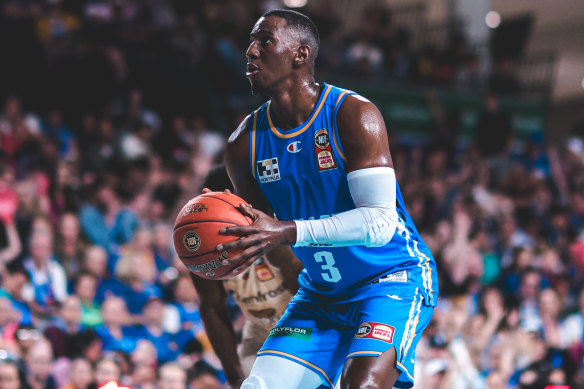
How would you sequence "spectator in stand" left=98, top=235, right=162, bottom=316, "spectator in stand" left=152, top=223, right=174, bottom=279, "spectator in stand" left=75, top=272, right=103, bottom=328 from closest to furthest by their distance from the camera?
"spectator in stand" left=75, top=272, right=103, bottom=328 < "spectator in stand" left=98, top=235, right=162, bottom=316 < "spectator in stand" left=152, top=223, right=174, bottom=279

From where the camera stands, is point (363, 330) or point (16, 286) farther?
point (16, 286)

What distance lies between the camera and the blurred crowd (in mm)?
7137

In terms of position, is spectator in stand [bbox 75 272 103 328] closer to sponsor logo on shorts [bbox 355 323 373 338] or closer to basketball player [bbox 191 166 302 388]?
basketball player [bbox 191 166 302 388]

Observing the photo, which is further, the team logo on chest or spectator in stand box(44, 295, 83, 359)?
spectator in stand box(44, 295, 83, 359)

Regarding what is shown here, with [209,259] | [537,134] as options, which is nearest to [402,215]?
[209,259]

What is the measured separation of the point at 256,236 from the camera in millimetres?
3029

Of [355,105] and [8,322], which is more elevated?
[355,105]

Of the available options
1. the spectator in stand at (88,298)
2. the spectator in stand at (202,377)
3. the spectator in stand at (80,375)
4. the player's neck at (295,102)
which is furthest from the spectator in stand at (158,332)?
the player's neck at (295,102)

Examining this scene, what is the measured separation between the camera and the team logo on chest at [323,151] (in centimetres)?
343

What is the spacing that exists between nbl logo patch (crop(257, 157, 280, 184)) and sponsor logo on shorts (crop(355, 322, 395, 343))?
844mm

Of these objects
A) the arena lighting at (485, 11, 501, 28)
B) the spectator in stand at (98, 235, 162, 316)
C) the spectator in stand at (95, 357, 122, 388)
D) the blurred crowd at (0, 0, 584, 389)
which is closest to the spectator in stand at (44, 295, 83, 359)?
the blurred crowd at (0, 0, 584, 389)

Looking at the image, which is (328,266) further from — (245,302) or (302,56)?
(245,302)

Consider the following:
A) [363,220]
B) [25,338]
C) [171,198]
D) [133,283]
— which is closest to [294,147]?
[363,220]

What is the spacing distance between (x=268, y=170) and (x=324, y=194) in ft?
1.02
